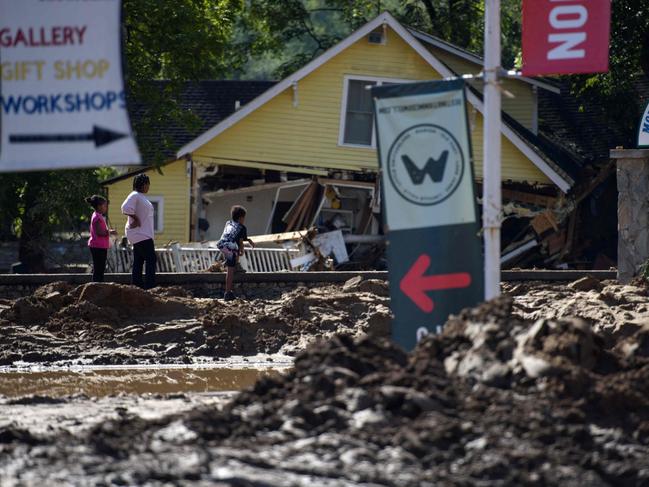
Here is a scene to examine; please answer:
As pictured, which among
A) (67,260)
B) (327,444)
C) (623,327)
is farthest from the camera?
(67,260)

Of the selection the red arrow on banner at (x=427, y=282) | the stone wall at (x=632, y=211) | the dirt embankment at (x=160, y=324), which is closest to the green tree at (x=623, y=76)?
the stone wall at (x=632, y=211)

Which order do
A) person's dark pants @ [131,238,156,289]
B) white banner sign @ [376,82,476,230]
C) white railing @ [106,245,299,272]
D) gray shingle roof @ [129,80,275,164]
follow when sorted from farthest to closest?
gray shingle roof @ [129,80,275,164]
white railing @ [106,245,299,272]
person's dark pants @ [131,238,156,289]
white banner sign @ [376,82,476,230]

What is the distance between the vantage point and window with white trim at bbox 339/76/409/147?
98.3 ft

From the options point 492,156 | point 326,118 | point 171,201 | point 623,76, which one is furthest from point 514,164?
point 492,156

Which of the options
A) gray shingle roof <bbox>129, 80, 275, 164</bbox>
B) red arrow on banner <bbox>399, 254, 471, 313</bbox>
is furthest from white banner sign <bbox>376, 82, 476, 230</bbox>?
gray shingle roof <bbox>129, 80, 275, 164</bbox>

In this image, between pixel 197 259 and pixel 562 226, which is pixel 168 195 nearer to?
pixel 197 259

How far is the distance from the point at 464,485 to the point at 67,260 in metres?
28.7

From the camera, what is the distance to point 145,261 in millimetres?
18234

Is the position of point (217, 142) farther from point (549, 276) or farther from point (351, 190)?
point (549, 276)

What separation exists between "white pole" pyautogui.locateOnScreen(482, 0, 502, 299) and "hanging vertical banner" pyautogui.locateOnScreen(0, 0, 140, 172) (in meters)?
3.11

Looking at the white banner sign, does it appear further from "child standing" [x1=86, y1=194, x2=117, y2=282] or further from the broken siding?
the broken siding

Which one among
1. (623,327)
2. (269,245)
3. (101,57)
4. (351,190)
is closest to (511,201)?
(351,190)

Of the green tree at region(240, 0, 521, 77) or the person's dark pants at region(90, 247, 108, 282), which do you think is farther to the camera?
the green tree at region(240, 0, 521, 77)

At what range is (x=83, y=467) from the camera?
26.6ft
